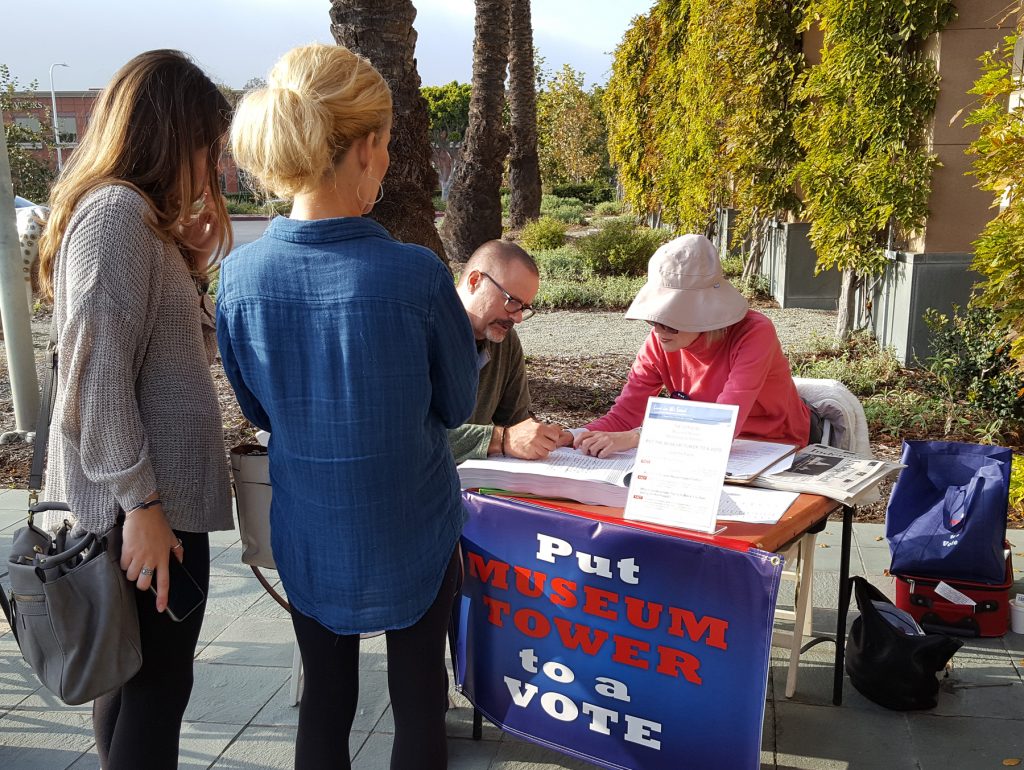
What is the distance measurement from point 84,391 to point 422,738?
91cm

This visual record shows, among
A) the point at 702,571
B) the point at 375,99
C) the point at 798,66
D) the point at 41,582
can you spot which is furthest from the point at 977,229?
the point at 41,582

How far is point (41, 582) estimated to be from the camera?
171 centimetres

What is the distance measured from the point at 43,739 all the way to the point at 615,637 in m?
1.78

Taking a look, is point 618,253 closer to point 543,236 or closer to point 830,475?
point 543,236

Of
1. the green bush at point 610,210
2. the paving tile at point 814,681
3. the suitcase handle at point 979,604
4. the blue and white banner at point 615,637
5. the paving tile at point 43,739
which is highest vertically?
the green bush at point 610,210

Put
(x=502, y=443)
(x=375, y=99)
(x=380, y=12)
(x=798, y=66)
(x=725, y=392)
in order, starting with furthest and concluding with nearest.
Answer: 1. (x=798, y=66)
2. (x=380, y=12)
3. (x=725, y=392)
4. (x=502, y=443)
5. (x=375, y=99)

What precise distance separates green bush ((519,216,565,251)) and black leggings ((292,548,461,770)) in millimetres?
13752

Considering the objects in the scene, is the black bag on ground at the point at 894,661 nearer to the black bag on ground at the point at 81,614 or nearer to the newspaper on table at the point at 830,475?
the newspaper on table at the point at 830,475

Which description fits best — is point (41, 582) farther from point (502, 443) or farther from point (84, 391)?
point (502, 443)

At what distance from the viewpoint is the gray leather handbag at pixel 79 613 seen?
5.53 ft

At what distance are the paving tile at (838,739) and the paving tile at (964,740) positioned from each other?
0.12 ft

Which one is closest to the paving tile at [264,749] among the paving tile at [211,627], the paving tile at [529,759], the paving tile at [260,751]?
the paving tile at [260,751]

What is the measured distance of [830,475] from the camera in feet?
7.85

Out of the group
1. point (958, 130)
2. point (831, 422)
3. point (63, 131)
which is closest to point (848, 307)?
point (958, 130)
